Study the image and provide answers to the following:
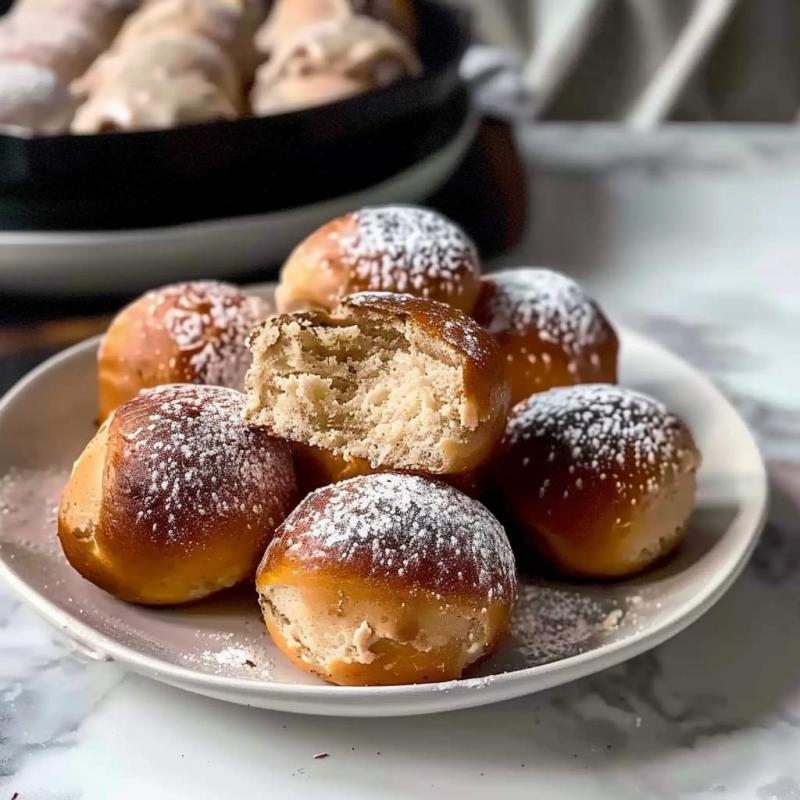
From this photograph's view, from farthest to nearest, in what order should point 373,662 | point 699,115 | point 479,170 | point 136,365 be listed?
1. point 699,115
2. point 479,170
3. point 136,365
4. point 373,662

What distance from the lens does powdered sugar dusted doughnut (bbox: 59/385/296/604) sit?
68 centimetres

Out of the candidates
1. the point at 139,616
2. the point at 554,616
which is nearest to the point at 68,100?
the point at 139,616

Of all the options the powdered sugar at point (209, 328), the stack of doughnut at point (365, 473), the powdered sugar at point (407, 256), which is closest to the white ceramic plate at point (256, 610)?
the stack of doughnut at point (365, 473)

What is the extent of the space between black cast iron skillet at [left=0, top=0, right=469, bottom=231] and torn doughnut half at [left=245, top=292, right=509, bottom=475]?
47 cm

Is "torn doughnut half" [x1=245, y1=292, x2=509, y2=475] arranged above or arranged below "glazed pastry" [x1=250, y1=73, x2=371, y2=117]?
above

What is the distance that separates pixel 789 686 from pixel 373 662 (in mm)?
301

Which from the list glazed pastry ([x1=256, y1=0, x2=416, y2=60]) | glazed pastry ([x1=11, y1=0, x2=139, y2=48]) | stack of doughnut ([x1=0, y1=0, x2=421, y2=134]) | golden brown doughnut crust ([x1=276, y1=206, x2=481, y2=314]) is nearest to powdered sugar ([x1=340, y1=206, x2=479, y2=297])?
golden brown doughnut crust ([x1=276, y1=206, x2=481, y2=314])

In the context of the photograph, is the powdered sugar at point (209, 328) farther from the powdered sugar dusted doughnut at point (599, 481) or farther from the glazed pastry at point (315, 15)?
the glazed pastry at point (315, 15)

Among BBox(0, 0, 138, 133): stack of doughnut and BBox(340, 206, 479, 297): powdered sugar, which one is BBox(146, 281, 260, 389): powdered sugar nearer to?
BBox(340, 206, 479, 297): powdered sugar

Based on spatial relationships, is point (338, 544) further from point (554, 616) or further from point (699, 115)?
point (699, 115)

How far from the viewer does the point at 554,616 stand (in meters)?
0.72

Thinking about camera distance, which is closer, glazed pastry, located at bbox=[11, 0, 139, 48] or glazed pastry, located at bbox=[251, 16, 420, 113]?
glazed pastry, located at bbox=[251, 16, 420, 113]

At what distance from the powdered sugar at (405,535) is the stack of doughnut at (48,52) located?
0.81 metres

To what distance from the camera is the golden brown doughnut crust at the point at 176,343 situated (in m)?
0.84
